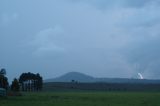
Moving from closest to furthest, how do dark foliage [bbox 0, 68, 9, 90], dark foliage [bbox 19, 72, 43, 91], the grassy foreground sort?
the grassy foreground < dark foliage [bbox 0, 68, 9, 90] < dark foliage [bbox 19, 72, 43, 91]

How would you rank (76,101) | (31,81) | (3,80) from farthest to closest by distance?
(31,81) < (3,80) < (76,101)

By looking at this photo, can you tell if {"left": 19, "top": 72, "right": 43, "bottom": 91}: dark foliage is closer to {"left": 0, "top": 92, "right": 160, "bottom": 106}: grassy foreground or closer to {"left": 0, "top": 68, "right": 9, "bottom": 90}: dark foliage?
{"left": 0, "top": 68, "right": 9, "bottom": 90}: dark foliage

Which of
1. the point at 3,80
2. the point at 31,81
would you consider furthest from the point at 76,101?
the point at 31,81

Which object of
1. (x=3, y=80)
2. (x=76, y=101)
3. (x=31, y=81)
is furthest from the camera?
(x=31, y=81)

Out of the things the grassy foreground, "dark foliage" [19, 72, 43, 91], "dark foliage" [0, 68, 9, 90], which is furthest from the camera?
"dark foliage" [19, 72, 43, 91]

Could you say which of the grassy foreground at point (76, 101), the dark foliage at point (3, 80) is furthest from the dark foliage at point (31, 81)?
the grassy foreground at point (76, 101)

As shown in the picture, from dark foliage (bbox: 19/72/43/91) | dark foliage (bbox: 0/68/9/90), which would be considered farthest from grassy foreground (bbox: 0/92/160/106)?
dark foliage (bbox: 19/72/43/91)

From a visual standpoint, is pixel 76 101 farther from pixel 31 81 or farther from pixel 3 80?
pixel 31 81

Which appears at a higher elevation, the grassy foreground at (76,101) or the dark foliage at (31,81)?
the dark foliage at (31,81)

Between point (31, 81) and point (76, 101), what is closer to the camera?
point (76, 101)

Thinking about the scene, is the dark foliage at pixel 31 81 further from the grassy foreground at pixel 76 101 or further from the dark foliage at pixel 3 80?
the grassy foreground at pixel 76 101

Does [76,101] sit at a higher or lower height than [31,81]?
lower

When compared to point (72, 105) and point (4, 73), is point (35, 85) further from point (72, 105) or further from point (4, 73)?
point (72, 105)

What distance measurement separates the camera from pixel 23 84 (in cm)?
15412
